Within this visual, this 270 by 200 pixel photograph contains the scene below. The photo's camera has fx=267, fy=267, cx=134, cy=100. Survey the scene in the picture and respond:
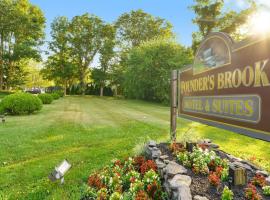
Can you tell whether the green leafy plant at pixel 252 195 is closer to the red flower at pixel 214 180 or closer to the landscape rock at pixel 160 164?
the red flower at pixel 214 180

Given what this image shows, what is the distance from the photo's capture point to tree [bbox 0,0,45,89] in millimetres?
33719

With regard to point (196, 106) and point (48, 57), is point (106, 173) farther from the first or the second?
point (48, 57)

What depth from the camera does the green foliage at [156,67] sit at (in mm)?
28359

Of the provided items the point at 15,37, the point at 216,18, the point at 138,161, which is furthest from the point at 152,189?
the point at 15,37

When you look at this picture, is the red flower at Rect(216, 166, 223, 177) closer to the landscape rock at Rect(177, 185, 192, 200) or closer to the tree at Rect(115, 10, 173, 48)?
the landscape rock at Rect(177, 185, 192, 200)

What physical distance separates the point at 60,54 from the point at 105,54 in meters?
7.49

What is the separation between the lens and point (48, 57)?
1761 inches

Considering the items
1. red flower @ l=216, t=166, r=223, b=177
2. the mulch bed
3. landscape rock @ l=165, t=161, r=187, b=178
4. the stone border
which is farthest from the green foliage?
the mulch bed

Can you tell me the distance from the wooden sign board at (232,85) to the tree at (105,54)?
41.1m

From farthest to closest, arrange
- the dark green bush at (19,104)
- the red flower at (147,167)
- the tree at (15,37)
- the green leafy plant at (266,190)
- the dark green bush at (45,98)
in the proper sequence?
the tree at (15,37) < the dark green bush at (45,98) < the dark green bush at (19,104) < the red flower at (147,167) < the green leafy plant at (266,190)

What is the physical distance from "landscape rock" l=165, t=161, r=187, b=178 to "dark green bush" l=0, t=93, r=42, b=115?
12.8 m

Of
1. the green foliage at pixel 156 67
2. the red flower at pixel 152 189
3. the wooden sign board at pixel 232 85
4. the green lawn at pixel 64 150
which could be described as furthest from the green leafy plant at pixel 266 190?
the green foliage at pixel 156 67

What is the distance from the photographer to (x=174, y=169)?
159 inches

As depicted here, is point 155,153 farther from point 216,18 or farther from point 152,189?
point 216,18
